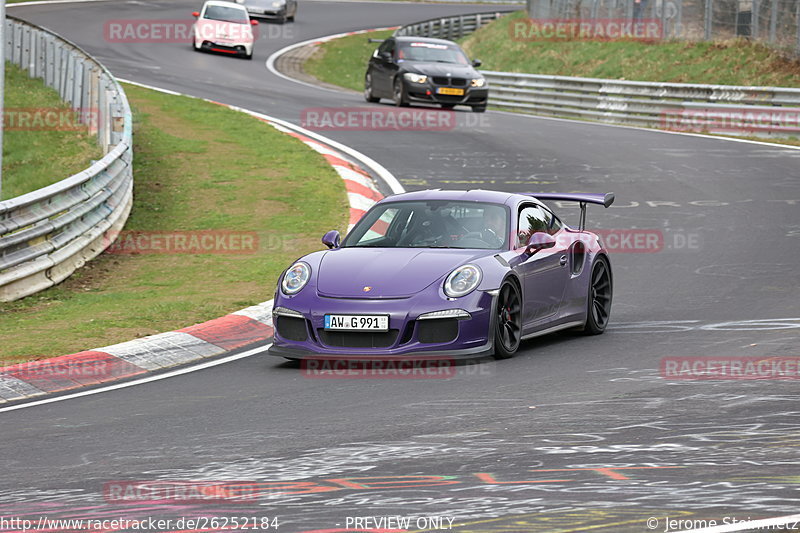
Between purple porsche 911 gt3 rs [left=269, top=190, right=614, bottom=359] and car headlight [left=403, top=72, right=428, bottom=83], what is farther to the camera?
car headlight [left=403, top=72, right=428, bottom=83]

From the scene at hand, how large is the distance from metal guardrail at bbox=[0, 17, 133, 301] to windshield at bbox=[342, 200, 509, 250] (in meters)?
4.00

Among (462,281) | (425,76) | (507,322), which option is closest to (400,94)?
(425,76)

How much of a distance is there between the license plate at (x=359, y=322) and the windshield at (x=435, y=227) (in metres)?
1.21

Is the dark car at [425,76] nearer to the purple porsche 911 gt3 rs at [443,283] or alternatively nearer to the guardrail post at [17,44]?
the guardrail post at [17,44]

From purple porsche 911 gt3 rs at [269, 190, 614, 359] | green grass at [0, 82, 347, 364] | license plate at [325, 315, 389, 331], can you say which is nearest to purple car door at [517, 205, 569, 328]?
purple porsche 911 gt3 rs at [269, 190, 614, 359]

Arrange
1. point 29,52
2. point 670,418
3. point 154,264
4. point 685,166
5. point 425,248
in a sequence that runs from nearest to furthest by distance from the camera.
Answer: point 670,418 → point 425,248 → point 154,264 → point 685,166 → point 29,52

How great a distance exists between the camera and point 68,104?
78.4ft

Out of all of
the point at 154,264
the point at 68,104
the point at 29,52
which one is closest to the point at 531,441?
the point at 154,264

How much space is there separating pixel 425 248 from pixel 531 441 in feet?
11.8

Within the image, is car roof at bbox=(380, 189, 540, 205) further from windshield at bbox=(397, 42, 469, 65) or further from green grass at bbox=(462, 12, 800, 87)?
green grass at bbox=(462, 12, 800, 87)

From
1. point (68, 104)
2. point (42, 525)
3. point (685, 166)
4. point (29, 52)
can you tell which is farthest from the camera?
point (29, 52)

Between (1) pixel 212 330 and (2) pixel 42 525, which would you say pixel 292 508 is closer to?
(2) pixel 42 525

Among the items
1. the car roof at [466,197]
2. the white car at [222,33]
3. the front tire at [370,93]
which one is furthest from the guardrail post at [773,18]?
the car roof at [466,197]

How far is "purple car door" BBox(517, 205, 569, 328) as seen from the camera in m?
10.3
